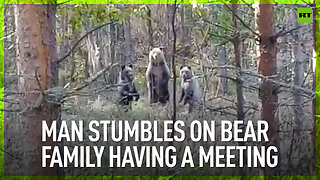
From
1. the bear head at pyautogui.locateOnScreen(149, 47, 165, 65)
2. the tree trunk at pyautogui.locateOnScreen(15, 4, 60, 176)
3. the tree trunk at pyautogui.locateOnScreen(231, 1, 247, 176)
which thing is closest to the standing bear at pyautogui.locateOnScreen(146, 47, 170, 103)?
the bear head at pyautogui.locateOnScreen(149, 47, 165, 65)

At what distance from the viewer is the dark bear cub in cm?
324

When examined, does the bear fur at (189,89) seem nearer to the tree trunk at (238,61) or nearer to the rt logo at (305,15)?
the tree trunk at (238,61)

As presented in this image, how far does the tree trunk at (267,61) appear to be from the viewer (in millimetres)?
3340

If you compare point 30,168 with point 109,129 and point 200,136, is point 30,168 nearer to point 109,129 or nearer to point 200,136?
point 109,129

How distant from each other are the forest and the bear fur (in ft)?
0.08

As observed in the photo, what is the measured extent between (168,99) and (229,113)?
1.34ft

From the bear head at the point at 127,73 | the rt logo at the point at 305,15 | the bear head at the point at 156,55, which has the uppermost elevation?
the rt logo at the point at 305,15

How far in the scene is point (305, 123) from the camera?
3.43 metres

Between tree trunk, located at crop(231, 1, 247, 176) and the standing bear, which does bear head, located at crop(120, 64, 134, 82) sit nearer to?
the standing bear

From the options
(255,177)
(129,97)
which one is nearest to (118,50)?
(129,97)

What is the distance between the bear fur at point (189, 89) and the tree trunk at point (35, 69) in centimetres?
81

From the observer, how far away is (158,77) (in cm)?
337

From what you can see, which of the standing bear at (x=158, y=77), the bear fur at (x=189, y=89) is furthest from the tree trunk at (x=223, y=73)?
the standing bear at (x=158, y=77)

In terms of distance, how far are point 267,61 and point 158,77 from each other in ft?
2.35
